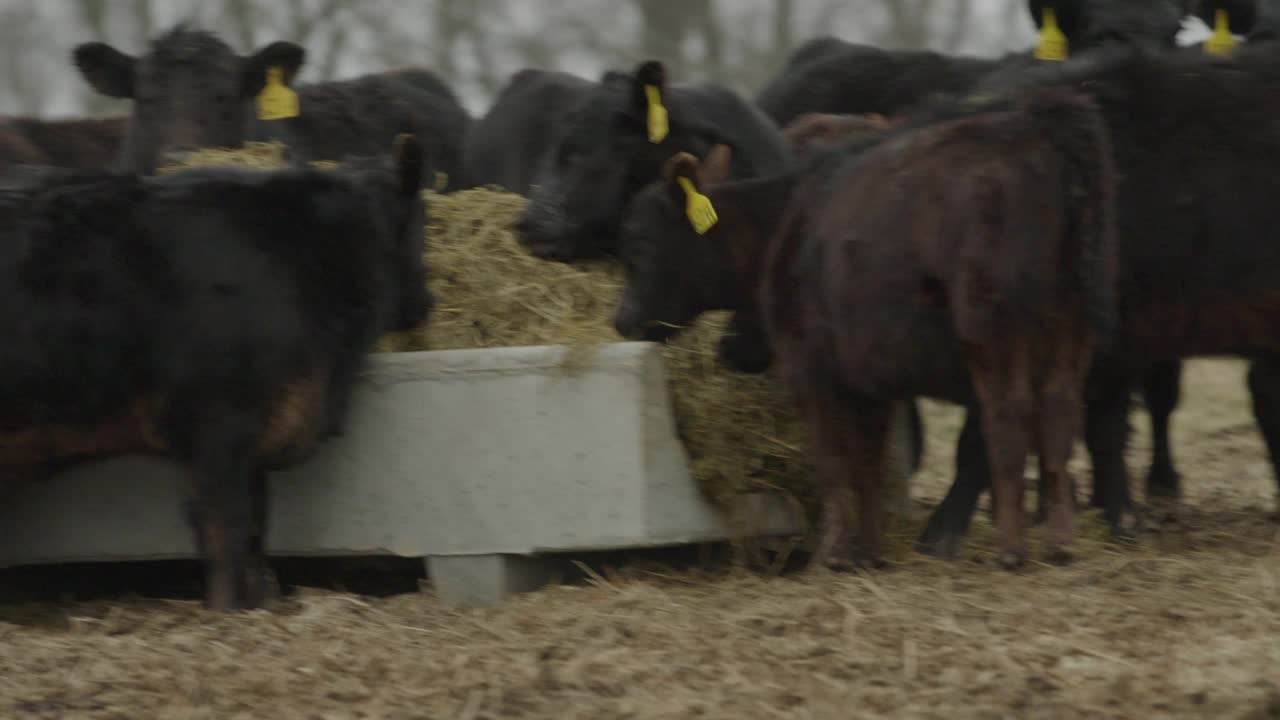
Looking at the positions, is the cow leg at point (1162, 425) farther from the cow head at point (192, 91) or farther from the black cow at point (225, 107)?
the cow head at point (192, 91)

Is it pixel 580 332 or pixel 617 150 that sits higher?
pixel 617 150

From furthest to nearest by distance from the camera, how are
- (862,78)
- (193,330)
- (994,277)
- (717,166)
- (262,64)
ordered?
(862,78), (262,64), (717,166), (193,330), (994,277)

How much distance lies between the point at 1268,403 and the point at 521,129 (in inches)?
143

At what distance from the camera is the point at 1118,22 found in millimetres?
7836

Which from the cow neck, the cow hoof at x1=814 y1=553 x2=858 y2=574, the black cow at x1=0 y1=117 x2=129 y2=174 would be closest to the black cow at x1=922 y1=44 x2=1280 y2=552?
the cow hoof at x1=814 y1=553 x2=858 y2=574

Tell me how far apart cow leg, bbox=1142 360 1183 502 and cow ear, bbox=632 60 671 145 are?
8.23 feet

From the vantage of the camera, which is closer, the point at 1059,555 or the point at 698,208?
the point at 1059,555

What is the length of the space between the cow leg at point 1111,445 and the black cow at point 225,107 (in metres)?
3.62

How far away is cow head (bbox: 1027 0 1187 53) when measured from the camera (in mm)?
7812

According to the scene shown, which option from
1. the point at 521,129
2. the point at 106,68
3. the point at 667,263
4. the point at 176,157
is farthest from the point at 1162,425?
the point at 106,68

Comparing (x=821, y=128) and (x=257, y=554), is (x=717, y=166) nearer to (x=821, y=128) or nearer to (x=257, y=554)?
(x=821, y=128)

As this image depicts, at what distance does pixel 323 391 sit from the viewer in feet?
18.0

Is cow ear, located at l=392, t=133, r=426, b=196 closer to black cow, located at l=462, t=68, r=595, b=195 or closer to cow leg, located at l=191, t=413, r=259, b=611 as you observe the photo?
cow leg, located at l=191, t=413, r=259, b=611

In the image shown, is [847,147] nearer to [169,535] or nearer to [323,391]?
[323,391]
